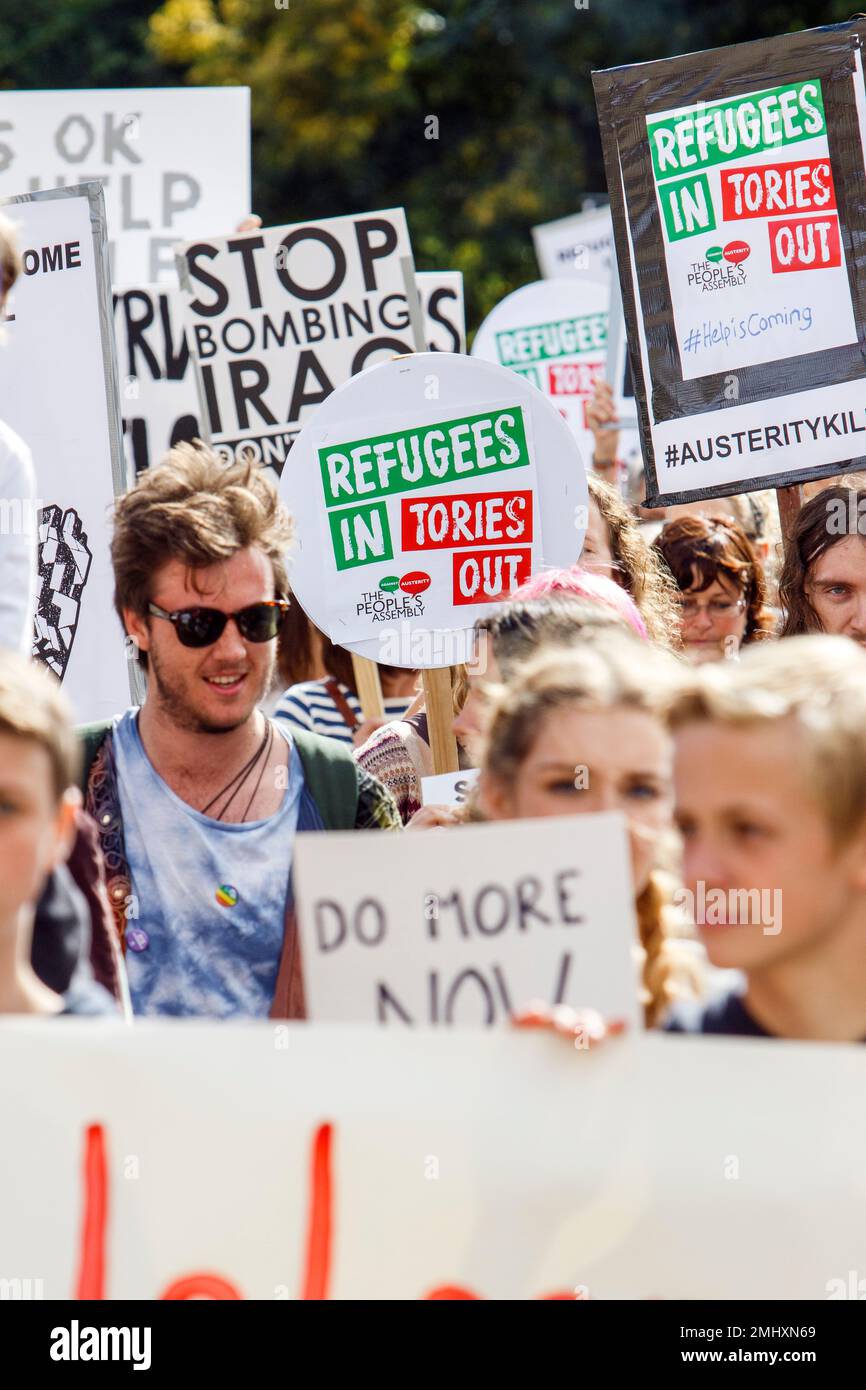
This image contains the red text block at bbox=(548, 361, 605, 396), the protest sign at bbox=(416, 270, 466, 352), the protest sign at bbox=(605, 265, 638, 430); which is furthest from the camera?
the red text block at bbox=(548, 361, 605, 396)

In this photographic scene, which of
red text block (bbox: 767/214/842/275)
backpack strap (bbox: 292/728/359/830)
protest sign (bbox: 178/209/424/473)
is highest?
protest sign (bbox: 178/209/424/473)

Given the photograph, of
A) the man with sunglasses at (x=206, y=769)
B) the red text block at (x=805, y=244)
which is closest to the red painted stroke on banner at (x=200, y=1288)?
the man with sunglasses at (x=206, y=769)

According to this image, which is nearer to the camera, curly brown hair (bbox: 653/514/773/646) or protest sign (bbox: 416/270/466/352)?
curly brown hair (bbox: 653/514/773/646)

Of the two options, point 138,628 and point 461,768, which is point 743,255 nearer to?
point 461,768

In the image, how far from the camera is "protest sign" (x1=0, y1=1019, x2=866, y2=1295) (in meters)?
2.17

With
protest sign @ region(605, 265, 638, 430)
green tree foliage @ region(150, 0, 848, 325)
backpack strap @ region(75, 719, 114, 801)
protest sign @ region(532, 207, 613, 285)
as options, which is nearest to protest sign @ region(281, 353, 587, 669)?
backpack strap @ region(75, 719, 114, 801)

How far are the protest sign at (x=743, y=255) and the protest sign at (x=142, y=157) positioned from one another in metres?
2.57

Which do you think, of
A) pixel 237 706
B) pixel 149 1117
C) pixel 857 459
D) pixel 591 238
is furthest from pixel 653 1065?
pixel 591 238

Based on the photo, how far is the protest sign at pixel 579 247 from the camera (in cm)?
897

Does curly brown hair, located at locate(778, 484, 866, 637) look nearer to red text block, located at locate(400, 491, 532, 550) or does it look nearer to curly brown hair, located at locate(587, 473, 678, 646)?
curly brown hair, located at locate(587, 473, 678, 646)

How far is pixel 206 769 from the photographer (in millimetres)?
3369

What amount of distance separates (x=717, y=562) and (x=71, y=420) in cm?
169
